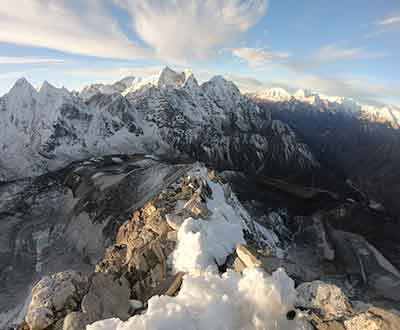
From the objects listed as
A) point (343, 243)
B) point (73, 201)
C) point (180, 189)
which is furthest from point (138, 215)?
point (343, 243)

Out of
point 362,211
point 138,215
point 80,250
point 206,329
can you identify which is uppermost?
point 206,329

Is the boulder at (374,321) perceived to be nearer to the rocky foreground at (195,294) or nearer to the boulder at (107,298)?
the rocky foreground at (195,294)

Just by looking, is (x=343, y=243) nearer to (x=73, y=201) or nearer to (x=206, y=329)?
(x=73, y=201)

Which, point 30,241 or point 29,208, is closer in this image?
point 30,241

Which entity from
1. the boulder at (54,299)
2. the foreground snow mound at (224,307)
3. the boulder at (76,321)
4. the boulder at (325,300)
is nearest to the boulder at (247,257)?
the boulder at (325,300)

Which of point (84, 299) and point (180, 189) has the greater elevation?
point (84, 299)

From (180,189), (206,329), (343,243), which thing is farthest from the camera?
(343,243)

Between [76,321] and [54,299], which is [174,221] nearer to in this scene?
[54,299]

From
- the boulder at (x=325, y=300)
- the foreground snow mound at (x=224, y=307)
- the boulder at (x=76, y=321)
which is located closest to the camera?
the foreground snow mound at (x=224, y=307)
